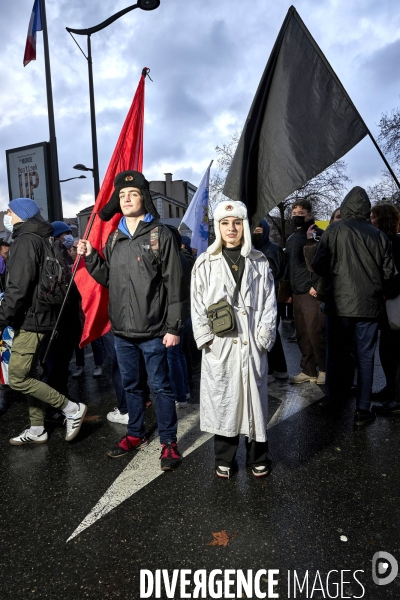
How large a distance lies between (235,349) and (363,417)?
1712 millimetres

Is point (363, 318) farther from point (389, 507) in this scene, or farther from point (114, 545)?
point (114, 545)

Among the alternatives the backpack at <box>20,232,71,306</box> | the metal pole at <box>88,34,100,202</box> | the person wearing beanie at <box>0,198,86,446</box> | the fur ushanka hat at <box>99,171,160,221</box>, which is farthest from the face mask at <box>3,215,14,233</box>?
the metal pole at <box>88,34,100,202</box>

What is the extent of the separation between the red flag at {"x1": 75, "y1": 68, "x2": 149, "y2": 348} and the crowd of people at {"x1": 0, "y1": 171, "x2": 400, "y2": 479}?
0.70 feet

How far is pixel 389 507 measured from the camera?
2809 mm

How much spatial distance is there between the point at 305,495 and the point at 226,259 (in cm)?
165

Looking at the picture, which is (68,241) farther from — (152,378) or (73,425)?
(152,378)

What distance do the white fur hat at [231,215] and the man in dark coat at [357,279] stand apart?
1262 millimetres

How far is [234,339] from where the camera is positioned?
122 inches

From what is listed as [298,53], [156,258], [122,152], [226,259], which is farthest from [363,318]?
[122,152]

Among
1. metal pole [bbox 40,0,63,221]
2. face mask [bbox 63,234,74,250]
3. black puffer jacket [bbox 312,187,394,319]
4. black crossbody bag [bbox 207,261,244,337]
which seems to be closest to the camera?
black crossbody bag [bbox 207,261,244,337]

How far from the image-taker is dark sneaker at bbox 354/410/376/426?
407 cm

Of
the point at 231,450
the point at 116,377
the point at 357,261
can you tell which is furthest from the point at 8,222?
the point at 357,261

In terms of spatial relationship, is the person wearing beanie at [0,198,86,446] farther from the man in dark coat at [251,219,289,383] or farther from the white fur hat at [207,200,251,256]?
the man in dark coat at [251,219,289,383]

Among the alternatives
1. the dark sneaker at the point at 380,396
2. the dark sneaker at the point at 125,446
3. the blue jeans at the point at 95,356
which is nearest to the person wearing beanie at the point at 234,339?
the dark sneaker at the point at 125,446
